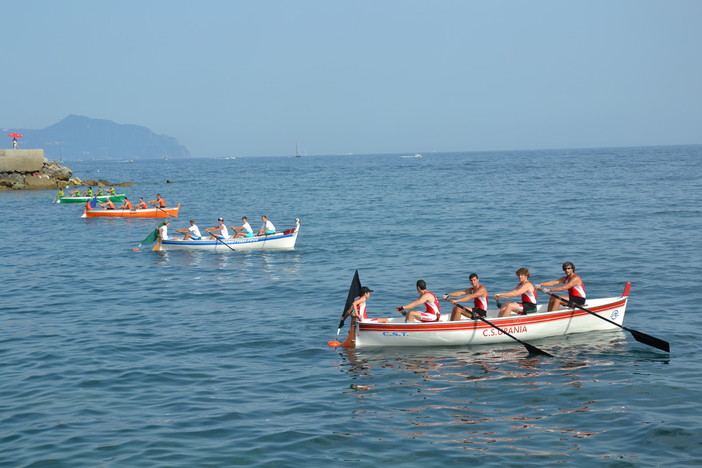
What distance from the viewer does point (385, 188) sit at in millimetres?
92562

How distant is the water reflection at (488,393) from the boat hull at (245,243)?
19442 mm

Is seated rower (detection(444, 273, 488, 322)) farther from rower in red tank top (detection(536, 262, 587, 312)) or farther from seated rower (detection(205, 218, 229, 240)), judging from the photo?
seated rower (detection(205, 218, 229, 240))

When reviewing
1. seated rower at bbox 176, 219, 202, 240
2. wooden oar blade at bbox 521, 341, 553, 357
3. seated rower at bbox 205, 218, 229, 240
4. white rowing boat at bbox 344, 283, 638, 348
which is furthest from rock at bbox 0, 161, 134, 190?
wooden oar blade at bbox 521, 341, 553, 357

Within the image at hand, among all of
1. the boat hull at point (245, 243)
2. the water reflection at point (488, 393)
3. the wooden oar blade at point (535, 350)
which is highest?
the boat hull at point (245, 243)

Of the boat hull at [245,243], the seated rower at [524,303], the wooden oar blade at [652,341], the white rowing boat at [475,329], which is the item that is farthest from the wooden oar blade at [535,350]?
the boat hull at [245,243]

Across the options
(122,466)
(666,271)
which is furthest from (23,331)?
(666,271)

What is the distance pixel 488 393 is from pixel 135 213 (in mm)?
45028

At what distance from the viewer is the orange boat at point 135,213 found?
185ft

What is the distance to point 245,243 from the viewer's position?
38.8 meters

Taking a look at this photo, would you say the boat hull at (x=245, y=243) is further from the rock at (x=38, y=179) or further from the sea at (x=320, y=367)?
the rock at (x=38, y=179)

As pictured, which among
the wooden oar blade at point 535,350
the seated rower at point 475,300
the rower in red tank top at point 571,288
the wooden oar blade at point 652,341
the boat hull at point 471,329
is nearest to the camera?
the wooden oar blade at point 652,341

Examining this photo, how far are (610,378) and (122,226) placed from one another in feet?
136

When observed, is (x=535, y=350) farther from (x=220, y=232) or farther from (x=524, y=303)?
(x=220, y=232)

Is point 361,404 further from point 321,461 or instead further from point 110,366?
point 110,366
